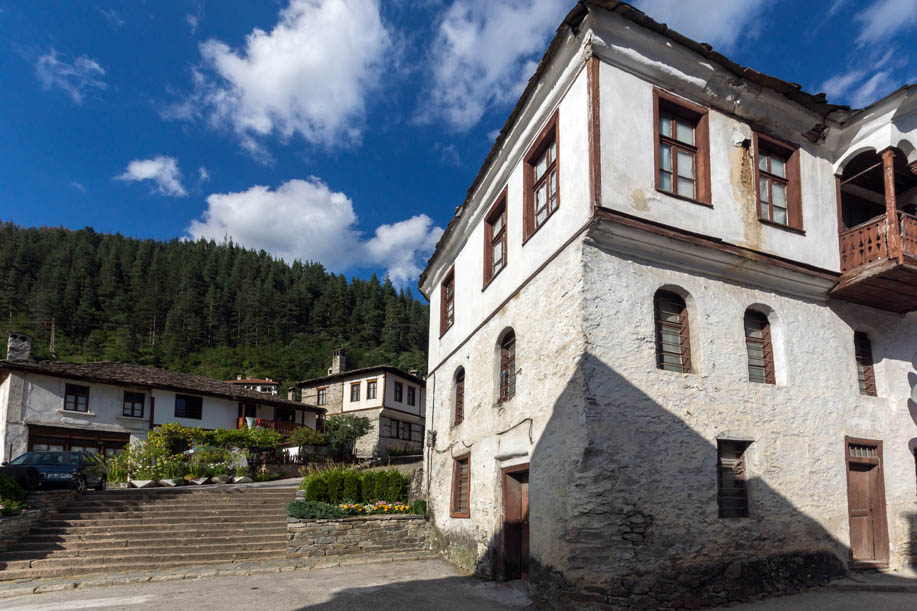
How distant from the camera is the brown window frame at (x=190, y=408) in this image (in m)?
29.1

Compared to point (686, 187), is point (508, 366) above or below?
below

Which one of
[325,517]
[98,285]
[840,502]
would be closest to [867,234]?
[840,502]

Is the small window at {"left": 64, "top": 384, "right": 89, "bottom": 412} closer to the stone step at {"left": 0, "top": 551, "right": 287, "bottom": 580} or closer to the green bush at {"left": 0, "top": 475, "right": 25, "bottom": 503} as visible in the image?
the green bush at {"left": 0, "top": 475, "right": 25, "bottom": 503}

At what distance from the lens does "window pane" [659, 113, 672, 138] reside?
9.52m

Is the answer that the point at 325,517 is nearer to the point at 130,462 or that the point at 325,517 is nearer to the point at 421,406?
the point at 130,462

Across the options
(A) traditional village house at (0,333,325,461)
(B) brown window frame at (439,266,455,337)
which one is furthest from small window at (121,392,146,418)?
(B) brown window frame at (439,266,455,337)

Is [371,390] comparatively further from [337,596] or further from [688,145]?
[688,145]

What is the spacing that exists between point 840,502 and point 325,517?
33.4 feet

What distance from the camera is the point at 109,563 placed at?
39.1ft

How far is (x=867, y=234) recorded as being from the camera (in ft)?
33.3

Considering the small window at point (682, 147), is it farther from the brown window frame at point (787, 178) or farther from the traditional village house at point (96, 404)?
the traditional village house at point (96, 404)

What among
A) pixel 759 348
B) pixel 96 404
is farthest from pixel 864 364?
pixel 96 404

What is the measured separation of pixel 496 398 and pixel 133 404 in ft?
73.6

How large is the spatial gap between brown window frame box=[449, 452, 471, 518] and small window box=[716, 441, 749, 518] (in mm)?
5231
